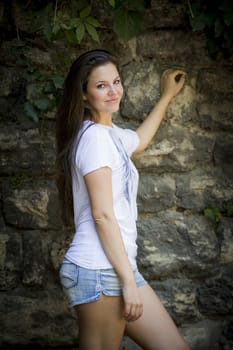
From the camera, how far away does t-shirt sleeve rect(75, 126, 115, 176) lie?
85.7 inches

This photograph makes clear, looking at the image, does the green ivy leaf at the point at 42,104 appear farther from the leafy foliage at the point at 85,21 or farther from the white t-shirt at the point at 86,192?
the white t-shirt at the point at 86,192

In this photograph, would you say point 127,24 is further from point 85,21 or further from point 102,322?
point 102,322

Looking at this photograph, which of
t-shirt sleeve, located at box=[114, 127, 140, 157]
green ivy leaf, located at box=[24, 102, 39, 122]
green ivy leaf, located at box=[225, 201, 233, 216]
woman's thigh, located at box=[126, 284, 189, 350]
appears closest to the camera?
woman's thigh, located at box=[126, 284, 189, 350]

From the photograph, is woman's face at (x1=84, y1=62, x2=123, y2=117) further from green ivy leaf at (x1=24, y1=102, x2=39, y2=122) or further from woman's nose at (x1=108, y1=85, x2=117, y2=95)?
green ivy leaf at (x1=24, y1=102, x2=39, y2=122)

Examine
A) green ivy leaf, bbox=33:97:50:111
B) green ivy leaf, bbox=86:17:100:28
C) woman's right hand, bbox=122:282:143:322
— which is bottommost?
woman's right hand, bbox=122:282:143:322

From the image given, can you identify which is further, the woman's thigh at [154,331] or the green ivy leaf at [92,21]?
the green ivy leaf at [92,21]

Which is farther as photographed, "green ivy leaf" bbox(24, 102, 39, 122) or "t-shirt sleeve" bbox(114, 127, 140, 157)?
"green ivy leaf" bbox(24, 102, 39, 122)

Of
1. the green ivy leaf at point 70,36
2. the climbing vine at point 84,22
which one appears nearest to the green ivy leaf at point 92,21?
the climbing vine at point 84,22

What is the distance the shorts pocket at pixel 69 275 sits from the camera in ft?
7.25

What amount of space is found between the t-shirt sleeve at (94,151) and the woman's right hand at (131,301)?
1.53 ft

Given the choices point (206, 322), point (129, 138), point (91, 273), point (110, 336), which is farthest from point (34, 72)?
point (206, 322)

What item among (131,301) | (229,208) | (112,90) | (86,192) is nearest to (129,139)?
(112,90)

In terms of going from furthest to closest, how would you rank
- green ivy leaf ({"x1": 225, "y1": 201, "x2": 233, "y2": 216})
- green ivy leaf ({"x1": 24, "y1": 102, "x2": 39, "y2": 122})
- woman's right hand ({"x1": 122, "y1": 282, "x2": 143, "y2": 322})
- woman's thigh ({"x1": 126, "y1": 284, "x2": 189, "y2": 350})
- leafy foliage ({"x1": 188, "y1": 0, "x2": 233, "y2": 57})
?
1. green ivy leaf ({"x1": 225, "y1": 201, "x2": 233, "y2": 216})
2. green ivy leaf ({"x1": 24, "y1": 102, "x2": 39, "y2": 122})
3. leafy foliage ({"x1": 188, "y1": 0, "x2": 233, "y2": 57})
4. woman's thigh ({"x1": 126, "y1": 284, "x2": 189, "y2": 350})
5. woman's right hand ({"x1": 122, "y1": 282, "x2": 143, "y2": 322})

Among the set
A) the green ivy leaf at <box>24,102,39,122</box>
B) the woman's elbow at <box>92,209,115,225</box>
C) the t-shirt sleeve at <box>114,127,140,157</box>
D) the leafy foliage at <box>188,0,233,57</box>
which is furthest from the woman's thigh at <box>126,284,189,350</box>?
the leafy foliage at <box>188,0,233,57</box>
